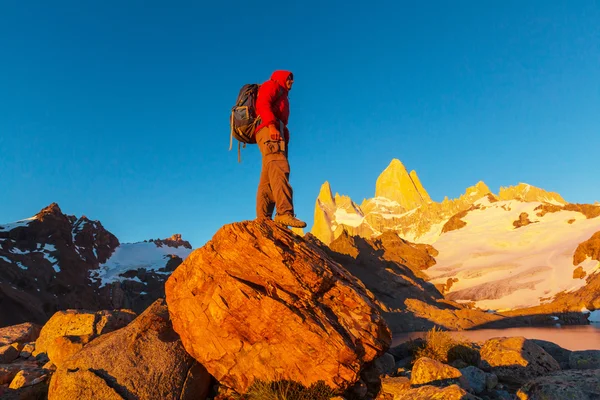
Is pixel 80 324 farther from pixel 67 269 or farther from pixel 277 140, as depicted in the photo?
pixel 67 269

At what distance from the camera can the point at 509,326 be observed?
68062 mm

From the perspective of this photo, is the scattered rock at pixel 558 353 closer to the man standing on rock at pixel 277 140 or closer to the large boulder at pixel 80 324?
the man standing on rock at pixel 277 140

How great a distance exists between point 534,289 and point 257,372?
107 meters

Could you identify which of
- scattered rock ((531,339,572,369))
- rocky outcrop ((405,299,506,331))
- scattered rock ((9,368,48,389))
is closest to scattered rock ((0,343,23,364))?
scattered rock ((9,368,48,389))

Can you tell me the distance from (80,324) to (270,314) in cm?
594

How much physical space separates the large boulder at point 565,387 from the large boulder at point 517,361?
8.34 ft

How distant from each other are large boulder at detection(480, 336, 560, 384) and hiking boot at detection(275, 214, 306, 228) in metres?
5.63

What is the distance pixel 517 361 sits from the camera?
319 inches

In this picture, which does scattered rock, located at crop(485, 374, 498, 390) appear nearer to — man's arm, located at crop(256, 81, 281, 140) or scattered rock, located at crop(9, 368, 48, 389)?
man's arm, located at crop(256, 81, 281, 140)

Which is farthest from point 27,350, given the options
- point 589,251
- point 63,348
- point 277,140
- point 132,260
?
point 589,251

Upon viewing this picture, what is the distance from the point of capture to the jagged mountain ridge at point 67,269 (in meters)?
49.0

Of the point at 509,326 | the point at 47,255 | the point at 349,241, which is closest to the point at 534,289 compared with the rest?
the point at 509,326

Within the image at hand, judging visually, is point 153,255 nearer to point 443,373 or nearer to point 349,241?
point 349,241

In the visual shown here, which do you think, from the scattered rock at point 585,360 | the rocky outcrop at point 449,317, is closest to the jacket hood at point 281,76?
the scattered rock at point 585,360
